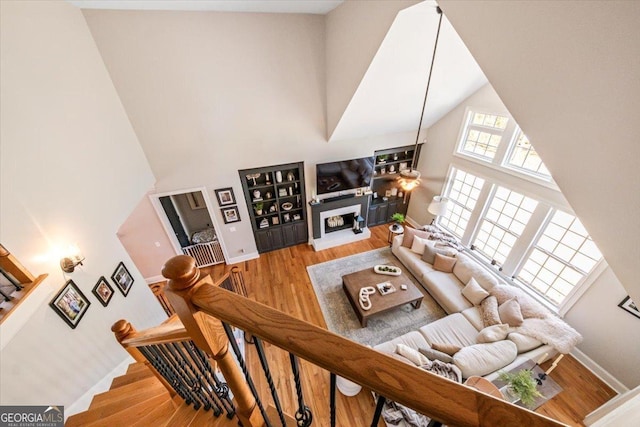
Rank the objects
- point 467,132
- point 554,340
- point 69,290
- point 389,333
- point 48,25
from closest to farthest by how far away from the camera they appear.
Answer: point 69,290
point 48,25
point 554,340
point 389,333
point 467,132

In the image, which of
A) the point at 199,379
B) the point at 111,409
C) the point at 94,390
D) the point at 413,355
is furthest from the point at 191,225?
the point at 413,355

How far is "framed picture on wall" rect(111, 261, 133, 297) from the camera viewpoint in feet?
9.62

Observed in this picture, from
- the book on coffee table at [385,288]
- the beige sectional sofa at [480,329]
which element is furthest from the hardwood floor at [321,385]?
the book on coffee table at [385,288]

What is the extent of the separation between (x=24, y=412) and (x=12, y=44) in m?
3.08

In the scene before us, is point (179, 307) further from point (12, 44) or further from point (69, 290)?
point (12, 44)

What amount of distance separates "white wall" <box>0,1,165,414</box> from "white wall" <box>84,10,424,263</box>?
1.54 ft

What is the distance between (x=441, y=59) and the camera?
123 inches

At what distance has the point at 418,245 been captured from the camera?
5004 mm

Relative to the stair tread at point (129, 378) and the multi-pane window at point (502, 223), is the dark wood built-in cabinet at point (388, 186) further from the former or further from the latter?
the stair tread at point (129, 378)

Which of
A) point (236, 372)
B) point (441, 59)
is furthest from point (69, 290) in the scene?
point (441, 59)

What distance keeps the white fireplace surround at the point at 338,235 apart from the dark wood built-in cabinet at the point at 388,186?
1.87ft

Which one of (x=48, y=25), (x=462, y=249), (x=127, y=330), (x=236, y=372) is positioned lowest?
(x=462, y=249)

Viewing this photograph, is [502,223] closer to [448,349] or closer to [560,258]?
[560,258]

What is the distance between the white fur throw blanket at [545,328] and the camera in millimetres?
3057
